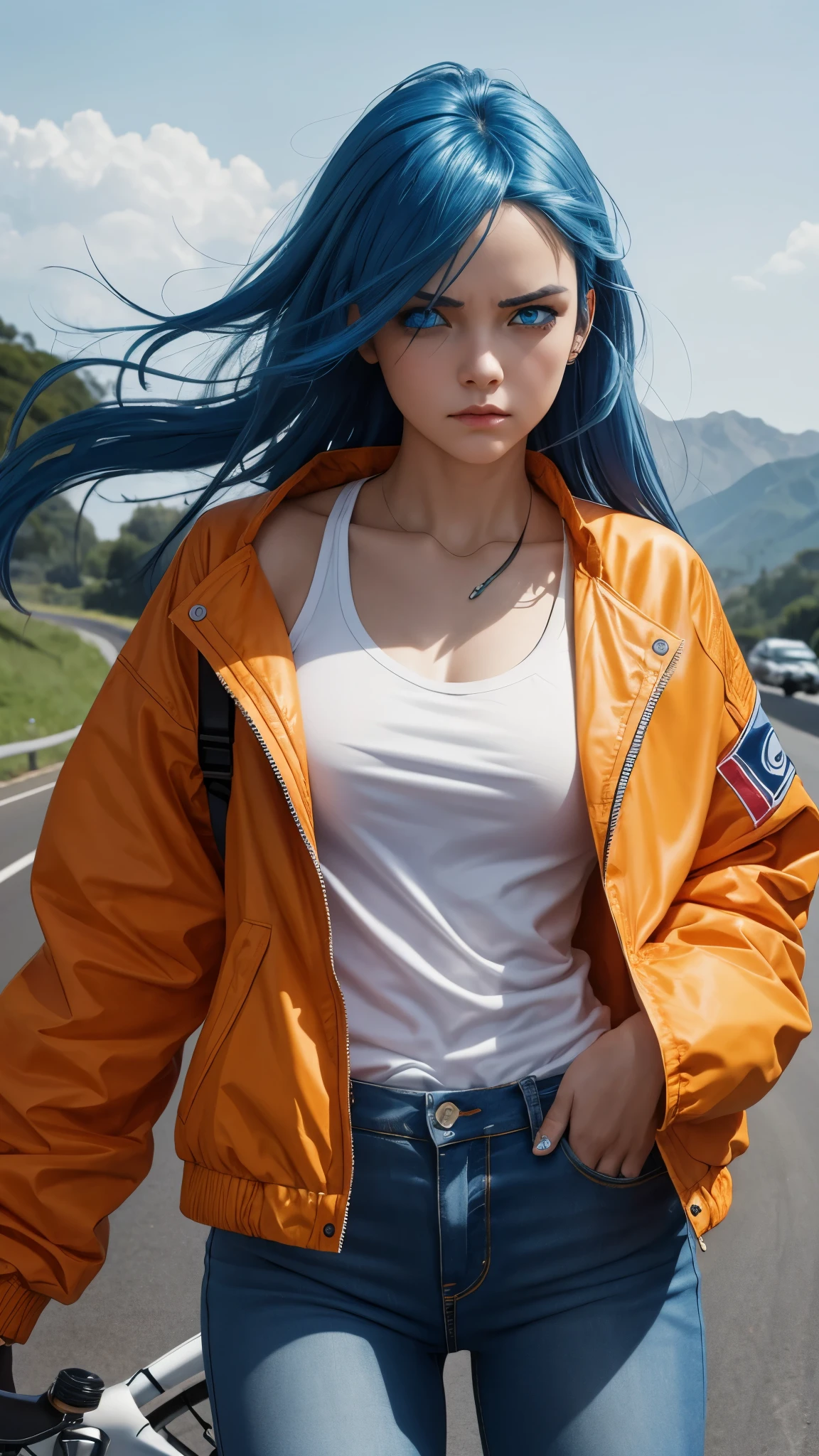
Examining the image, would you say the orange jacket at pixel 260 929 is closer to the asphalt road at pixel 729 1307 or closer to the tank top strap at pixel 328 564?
the tank top strap at pixel 328 564

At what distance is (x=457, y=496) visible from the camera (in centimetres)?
225

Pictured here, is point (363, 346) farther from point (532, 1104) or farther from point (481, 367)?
point (532, 1104)

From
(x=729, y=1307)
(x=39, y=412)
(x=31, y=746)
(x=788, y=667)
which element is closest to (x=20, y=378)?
(x=39, y=412)

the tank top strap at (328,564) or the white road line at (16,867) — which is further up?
the tank top strap at (328,564)

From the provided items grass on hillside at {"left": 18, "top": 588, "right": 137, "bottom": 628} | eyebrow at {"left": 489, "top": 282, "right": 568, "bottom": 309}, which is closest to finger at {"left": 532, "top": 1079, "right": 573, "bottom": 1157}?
eyebrow at {"left": 489, "top": 282, "right": 568, "bottom": 309}

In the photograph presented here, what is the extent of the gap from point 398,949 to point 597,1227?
1.50ft

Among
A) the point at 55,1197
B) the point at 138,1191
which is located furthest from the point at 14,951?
the point at 55,1197

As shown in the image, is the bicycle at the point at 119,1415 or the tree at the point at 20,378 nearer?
the bicycle at the point at 119,1415

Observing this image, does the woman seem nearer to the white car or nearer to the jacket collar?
the jacket collar

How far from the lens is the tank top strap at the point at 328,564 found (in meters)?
2.07

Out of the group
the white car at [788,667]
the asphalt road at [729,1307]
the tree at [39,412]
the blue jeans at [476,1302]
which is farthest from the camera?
the tree at [39,412]

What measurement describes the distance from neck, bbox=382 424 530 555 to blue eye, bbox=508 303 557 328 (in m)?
0.27

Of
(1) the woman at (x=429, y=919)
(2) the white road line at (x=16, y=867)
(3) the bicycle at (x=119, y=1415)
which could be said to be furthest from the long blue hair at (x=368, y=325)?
(2) the white road line at (x=16, y=867)

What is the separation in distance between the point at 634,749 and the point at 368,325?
0.74m
